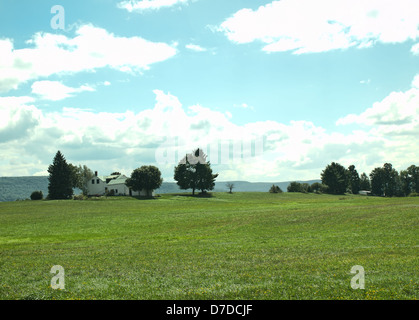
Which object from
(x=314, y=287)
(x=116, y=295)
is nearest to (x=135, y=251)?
(x=116, y=295)

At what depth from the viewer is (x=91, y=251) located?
28969mm

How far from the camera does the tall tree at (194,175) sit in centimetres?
15088

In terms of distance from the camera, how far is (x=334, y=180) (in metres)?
180

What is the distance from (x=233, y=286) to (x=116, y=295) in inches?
193

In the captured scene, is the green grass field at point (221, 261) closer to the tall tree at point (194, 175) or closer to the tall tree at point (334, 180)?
the tall tree at point (194, 175)

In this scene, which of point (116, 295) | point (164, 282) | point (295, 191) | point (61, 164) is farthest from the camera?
point (295, 191)

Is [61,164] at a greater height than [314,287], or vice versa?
[61,164]

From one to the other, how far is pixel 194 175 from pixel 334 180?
233 ft

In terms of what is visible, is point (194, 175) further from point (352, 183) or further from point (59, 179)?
point (352, 183)

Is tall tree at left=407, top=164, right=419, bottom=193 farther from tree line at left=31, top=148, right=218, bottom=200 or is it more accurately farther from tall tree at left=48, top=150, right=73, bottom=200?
tall tree at left=48, top=150, right=73, bottom=200

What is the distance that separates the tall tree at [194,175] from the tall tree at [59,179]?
133 feet

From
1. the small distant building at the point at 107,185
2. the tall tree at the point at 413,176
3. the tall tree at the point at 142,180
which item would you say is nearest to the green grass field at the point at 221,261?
the tall tree at the point at 142,180

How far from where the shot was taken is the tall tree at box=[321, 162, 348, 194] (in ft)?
589
